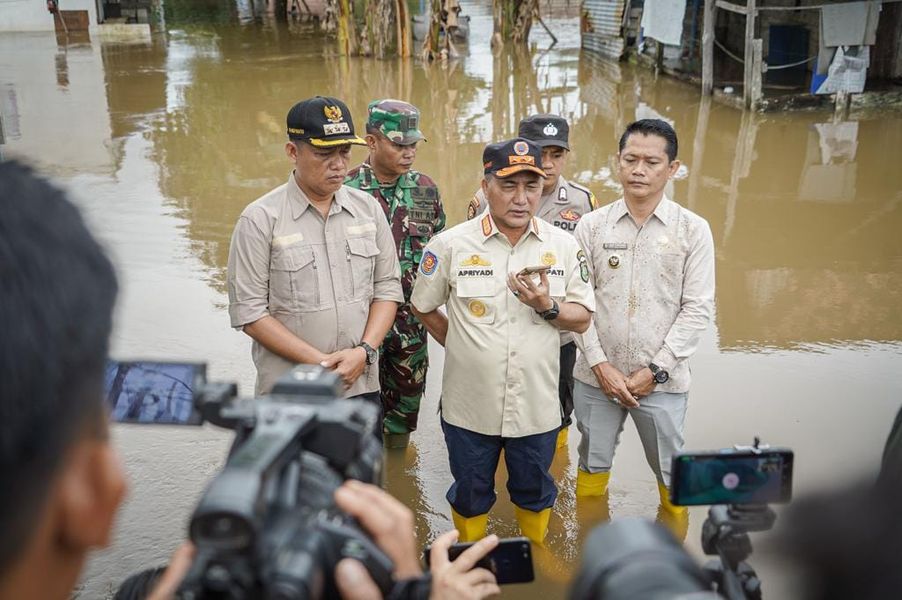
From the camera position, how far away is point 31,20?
23.9 m

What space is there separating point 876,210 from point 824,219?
0.68 m

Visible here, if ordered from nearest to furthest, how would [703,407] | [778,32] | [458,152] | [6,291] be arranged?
1. [6,291]
2. [703,407]
3. [458,152]
4. [778,32]

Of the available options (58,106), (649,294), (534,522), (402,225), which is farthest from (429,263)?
(58,106)

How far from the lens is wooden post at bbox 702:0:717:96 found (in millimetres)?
14375

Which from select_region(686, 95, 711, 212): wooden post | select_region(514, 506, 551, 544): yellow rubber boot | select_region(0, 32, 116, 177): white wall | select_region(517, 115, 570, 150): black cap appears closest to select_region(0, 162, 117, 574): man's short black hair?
select_region(514, 506, 551, 544): yellow rubber boot

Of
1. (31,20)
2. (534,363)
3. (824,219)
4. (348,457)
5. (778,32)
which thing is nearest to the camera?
(348,457)

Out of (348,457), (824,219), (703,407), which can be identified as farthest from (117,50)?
(348,457)

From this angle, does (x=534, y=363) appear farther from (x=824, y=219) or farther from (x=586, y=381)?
(x=824, y=219)

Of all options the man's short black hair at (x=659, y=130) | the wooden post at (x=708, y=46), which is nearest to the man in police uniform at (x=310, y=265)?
the man's short black hair at (x=659, y=130)

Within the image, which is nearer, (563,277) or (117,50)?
(563,277)

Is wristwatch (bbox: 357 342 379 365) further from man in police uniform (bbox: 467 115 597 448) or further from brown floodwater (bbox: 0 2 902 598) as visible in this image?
man in police uniform (bbox: 467 115 597 448)

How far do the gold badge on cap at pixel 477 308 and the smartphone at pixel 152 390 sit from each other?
6.59 ft

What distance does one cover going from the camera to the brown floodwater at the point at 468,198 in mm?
4320

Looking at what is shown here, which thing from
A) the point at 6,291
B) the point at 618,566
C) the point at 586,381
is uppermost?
the point at 6,291
